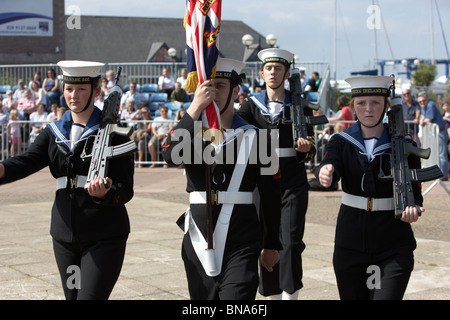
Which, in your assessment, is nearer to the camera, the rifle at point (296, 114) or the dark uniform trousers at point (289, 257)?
the dark uniform trousers at point (289, 257)

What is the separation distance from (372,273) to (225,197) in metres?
1.17

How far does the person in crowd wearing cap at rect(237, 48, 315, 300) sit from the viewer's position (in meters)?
6.43

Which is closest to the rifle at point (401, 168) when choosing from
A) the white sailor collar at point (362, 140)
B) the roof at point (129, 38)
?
the white sailor collar at point (362, 140)

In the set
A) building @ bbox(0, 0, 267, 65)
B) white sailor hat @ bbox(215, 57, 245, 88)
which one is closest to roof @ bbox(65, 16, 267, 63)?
building @ bbox(0, 0, 267, 65)

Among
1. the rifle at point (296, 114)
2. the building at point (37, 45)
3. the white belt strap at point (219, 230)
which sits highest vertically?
the building at point (37, 45)

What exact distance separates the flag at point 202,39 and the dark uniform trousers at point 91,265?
105 cm

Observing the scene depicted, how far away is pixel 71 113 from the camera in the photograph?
5.00 meters

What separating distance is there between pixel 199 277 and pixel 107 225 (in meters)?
0.79

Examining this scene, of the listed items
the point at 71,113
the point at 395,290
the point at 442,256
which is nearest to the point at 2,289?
the point at 71,113

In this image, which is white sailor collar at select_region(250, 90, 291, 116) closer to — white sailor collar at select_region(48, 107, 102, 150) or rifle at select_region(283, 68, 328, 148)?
rifle at select_region(283, 68, 328, 148)

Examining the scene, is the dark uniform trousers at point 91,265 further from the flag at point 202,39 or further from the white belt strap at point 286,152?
the white belt strap at point 286,152

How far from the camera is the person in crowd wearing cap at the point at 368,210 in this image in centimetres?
471

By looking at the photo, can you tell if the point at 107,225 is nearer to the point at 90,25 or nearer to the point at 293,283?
the point at 293,283

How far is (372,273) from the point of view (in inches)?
188
